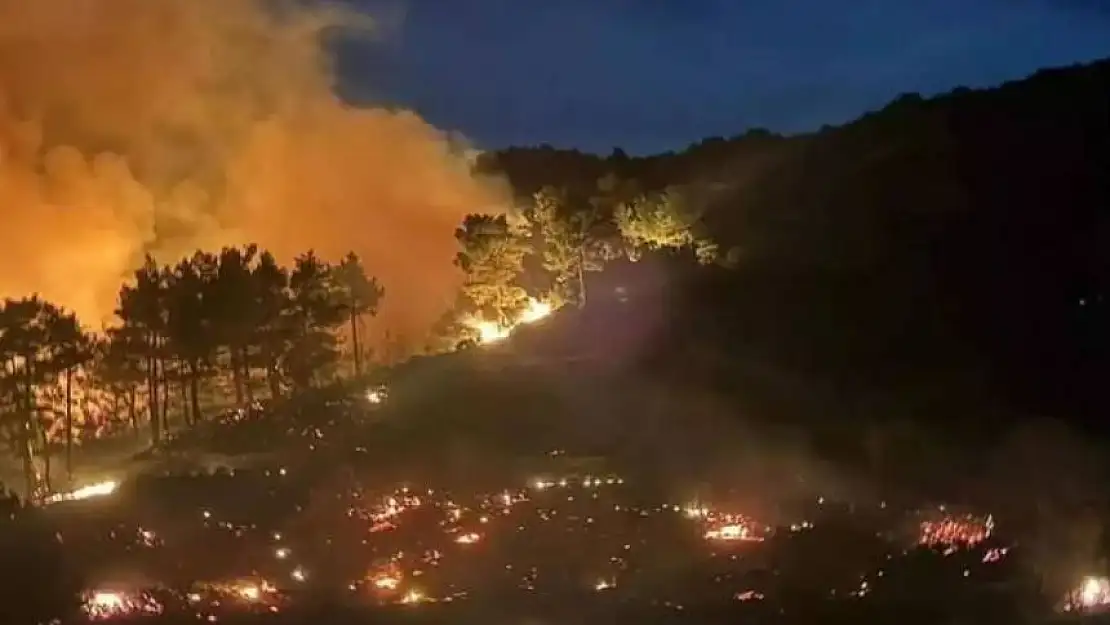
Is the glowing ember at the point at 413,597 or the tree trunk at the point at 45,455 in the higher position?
the tree trunk at the point at 45,455

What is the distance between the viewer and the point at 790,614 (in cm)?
1515

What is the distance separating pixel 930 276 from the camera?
33344 millimetres

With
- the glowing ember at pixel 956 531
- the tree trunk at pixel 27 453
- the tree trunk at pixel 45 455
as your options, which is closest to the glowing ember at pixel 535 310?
the tree trunk at pixel 45 455

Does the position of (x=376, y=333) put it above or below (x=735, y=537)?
above

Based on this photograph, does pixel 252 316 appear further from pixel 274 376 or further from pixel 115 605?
pixel 115 605

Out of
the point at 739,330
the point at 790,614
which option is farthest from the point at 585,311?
the point at 790,614

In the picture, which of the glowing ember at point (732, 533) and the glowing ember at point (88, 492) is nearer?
the glowing ember at point (732, 533)

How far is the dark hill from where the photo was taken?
1088 inches

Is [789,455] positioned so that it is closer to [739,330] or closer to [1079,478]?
[1079,478]

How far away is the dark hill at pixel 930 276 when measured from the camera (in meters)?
27.6

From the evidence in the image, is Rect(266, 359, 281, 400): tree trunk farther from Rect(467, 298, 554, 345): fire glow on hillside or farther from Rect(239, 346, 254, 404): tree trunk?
Rect(467, 298, 554, 345): fire glow on hillside

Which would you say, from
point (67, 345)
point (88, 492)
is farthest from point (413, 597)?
point (67, 345)

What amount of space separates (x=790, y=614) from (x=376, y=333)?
1561 inches

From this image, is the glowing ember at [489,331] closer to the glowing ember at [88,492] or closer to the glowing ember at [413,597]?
the glowing ember at [88,492]
